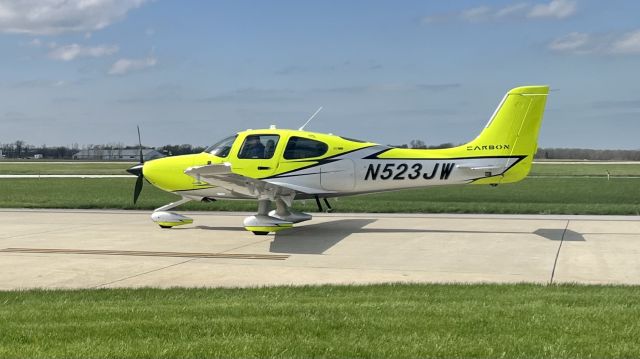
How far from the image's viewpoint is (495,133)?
14.1 m

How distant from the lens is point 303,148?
14688 millimetres

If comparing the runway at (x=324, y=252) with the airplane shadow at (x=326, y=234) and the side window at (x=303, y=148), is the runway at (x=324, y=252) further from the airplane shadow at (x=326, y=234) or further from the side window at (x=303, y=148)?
the side window at (x=303, y=148)

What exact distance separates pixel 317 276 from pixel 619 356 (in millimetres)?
5137

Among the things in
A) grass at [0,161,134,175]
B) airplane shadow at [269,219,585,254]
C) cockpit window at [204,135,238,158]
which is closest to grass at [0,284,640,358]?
airplane shadow at [269,219,585,254]

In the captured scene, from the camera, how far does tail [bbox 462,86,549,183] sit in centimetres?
1382

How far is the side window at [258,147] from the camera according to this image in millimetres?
14648

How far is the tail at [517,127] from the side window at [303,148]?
11.7ft

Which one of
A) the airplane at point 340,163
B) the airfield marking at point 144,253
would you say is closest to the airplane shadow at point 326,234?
the airplane at point 340,163

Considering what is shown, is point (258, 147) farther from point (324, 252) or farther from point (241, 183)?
point (324, 252)

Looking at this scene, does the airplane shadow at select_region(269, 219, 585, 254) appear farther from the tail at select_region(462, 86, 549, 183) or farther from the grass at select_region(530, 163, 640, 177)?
the grass at select_region(530, 163, 640, 177)

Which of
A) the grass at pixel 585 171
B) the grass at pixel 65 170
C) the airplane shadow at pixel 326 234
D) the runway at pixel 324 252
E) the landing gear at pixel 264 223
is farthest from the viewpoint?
the grass at pixel 65 170

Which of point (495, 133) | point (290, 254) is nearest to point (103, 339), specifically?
point (290, 254)

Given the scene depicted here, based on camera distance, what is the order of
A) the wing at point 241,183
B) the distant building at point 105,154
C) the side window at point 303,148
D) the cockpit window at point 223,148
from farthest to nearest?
the distant building at point 105,154 < the cockpit window at point 223,148 < the side window at point 303,148 < the wing at point 241,183

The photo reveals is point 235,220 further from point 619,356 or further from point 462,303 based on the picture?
point 619,356
